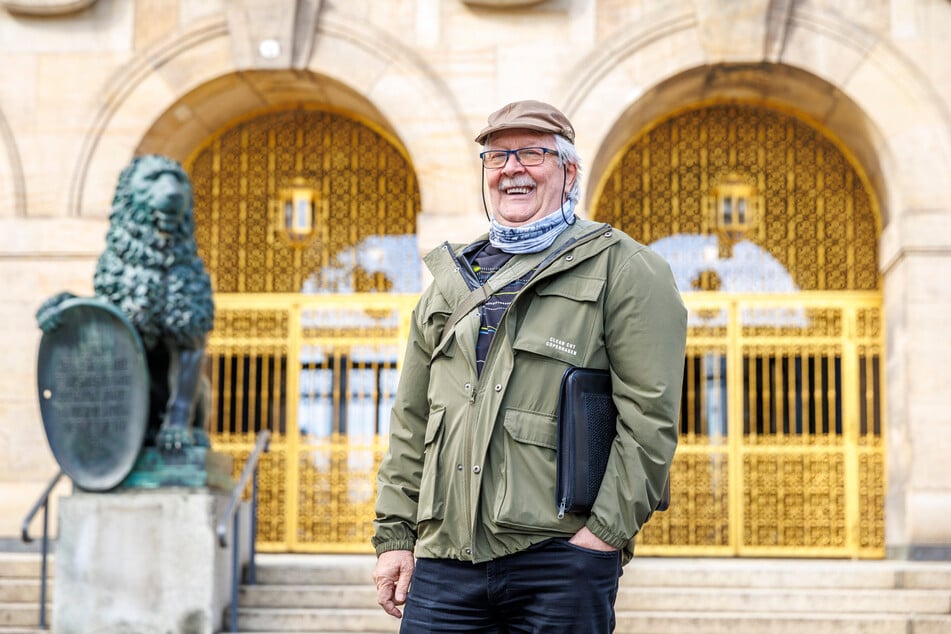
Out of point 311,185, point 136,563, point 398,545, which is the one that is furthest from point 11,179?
point 398,545

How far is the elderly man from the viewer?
3174 millimetres

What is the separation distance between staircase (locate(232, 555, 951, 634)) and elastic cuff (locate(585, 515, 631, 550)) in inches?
221

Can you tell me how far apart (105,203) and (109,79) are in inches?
43.7

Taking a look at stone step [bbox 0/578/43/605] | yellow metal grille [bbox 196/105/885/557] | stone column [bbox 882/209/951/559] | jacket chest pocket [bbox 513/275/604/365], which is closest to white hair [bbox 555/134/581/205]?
jacket chest pocket [bbox 513/275/604/365]

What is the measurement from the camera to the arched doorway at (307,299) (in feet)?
41.0

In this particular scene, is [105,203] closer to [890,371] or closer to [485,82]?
[485,82]

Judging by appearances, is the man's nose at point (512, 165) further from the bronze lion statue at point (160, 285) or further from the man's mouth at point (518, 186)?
the bronze lion statue at point (160, 285)

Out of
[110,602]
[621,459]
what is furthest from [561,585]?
[110,602]

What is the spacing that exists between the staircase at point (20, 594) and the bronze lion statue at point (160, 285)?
1.74 meters

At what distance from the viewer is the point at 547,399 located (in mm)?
3244

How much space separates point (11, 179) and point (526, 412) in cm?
953

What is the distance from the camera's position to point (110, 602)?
8.21 meters

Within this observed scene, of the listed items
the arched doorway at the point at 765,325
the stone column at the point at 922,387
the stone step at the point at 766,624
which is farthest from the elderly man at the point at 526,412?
the arched doorway at the point at 765,325

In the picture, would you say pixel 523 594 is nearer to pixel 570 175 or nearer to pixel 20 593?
pixel 570 175
